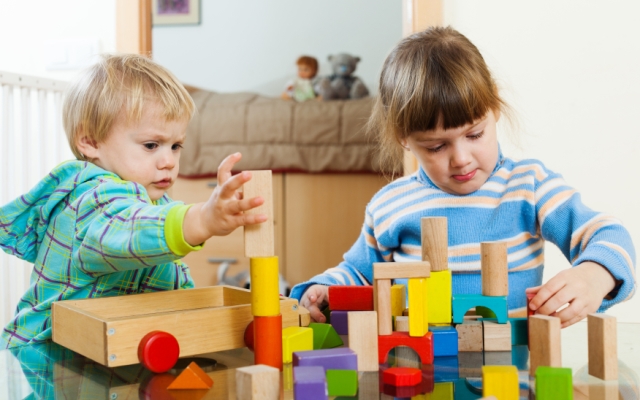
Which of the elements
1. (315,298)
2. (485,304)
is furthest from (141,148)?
(485,304)

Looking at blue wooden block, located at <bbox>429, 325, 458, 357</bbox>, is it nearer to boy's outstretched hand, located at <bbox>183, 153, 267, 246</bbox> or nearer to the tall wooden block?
the tall wooden block

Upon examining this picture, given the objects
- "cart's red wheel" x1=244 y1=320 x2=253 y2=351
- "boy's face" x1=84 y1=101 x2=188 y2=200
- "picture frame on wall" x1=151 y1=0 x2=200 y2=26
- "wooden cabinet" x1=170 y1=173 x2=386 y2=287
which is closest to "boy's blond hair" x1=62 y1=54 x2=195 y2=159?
"boy's face" x1=84 y1=101 x2=188 y2=200

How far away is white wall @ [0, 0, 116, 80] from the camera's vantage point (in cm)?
216

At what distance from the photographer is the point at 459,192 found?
108cm

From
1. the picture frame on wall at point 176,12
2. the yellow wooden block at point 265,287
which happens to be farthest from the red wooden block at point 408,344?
the picture frame on wall at point 176,12

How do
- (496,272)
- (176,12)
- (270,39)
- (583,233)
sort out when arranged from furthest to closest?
1. (176,12)
2. (270,39)
3. (583,233)
4. (496,272)

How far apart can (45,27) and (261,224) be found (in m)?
1.93

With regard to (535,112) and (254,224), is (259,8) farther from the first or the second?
(254,224)

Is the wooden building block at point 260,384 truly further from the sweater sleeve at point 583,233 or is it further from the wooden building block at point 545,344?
the sweater sleeve at point 583,233

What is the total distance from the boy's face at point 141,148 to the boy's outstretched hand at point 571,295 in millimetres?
544

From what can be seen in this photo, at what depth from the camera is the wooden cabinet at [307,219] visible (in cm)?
311

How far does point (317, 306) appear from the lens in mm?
881

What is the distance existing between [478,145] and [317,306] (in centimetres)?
35

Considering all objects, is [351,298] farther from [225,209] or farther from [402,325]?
[225,209]
